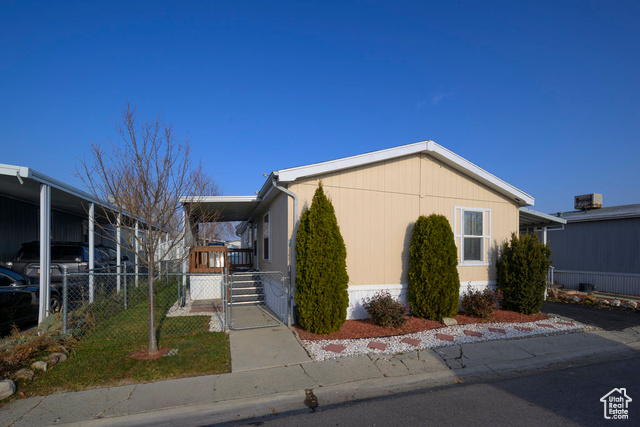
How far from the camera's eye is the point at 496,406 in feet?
13.4

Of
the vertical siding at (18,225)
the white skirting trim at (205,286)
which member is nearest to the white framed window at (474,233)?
the white skirting trim at (205,286)

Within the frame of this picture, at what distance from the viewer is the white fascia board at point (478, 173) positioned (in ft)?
27.6

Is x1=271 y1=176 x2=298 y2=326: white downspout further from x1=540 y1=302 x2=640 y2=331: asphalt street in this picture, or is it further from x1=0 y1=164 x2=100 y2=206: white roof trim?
x1=540 y1=302 x2=640 y2=331: asphalt street

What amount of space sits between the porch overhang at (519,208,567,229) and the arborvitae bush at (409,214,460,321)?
4.24 m

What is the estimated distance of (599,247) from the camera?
1253cm

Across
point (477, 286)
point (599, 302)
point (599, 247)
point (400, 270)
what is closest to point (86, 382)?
point (400, 270)

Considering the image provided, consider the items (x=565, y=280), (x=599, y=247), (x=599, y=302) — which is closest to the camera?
(x=599, y=302)

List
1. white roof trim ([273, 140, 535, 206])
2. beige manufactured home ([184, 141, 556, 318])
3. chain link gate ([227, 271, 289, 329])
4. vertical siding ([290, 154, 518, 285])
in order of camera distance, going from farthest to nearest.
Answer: vertical siding ([290, 154, 518, 285]) → beige manufactured home ([184, 141, 556, 318]) → chain link gate ([227, 271, 289, 329]) → white roof trim ([273, 140, 535, 206])

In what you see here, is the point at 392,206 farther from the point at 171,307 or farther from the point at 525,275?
the point at 171,307

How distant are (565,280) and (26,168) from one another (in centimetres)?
1738

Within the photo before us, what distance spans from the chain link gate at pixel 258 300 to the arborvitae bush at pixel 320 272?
0.63 m

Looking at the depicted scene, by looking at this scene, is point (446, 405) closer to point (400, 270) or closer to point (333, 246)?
point (333, 246)

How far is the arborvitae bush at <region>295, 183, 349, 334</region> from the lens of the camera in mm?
6574

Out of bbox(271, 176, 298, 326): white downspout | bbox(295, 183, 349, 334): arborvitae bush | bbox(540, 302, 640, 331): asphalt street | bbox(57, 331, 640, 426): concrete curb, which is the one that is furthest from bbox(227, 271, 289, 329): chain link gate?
bbox(540, 302, 640, 331): asphalt street
